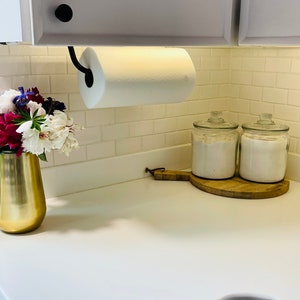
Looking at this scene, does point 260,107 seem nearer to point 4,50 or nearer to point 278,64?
point 278,64

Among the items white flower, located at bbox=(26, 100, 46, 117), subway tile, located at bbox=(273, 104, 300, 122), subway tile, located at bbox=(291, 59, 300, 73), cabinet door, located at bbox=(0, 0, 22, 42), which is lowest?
subway tile, located at bbox=(273, 104, 300, 122)

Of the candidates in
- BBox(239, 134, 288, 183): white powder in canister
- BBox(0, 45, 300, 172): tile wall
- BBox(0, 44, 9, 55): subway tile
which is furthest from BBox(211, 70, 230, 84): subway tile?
BBox(0, 44, 9, 55): subway tile

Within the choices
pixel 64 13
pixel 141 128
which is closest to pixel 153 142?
pixel 141 128

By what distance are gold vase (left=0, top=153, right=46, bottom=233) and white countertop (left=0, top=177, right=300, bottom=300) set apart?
0.04 metres

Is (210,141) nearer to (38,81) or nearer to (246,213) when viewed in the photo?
(246,213)

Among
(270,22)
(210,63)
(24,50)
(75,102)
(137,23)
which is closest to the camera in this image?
(137,23)

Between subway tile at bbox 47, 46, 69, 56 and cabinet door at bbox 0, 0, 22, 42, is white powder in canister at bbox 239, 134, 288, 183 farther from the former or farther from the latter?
cabinet door at bbox 0, 0, 22, 42

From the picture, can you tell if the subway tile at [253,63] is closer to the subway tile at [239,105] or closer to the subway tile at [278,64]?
the subway tile at [278,64]

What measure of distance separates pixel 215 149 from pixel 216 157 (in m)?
0.03

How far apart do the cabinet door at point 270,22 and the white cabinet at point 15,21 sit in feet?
1.86

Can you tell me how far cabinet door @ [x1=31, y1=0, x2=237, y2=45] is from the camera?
0.81 m

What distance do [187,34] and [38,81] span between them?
0.47 m

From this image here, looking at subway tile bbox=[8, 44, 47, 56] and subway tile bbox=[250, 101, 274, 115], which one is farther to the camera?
subway tile bbox=[250, 101, 274, 115]

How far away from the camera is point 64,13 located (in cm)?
82
